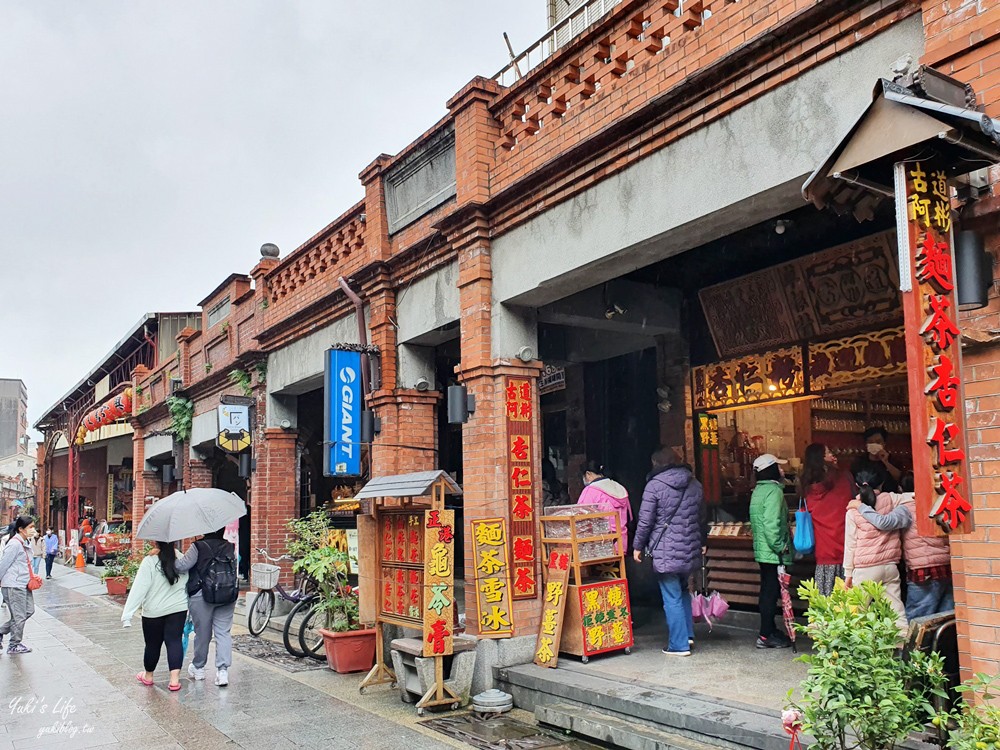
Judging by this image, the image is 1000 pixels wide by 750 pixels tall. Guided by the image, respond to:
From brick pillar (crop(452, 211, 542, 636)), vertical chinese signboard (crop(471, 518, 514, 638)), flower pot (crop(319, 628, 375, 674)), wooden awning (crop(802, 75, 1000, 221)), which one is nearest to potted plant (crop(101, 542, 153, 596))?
flower pot (crop(319, 628, 375, 674))

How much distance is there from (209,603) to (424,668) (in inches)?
99.4

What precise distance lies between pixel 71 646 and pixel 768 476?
32.0 ft

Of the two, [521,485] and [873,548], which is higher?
[521,485]

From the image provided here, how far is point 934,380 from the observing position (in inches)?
148

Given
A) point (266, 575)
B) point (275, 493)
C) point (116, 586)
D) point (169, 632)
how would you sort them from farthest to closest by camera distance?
1. point (116, 586)
2. point (275, 493)
3. point (266, 575)
4. point (169, 632)

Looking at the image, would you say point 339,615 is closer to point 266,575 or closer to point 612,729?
point 266,575

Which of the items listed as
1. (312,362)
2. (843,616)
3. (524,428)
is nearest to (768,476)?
(524,428)

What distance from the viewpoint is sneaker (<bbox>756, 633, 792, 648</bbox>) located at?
7906 mm

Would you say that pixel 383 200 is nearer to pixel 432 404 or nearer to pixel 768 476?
pixel 432 404

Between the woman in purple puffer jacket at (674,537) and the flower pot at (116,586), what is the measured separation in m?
15.0

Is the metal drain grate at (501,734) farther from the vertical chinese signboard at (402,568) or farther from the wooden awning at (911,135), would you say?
the wooden awning at (911,135)

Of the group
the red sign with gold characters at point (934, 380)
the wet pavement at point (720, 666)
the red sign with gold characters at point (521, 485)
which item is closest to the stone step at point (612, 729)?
the wet pavement at point (720, 666)

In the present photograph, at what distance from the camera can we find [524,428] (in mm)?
8281

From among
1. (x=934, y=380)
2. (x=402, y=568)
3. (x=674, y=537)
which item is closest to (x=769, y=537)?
(x=674, y=537)
